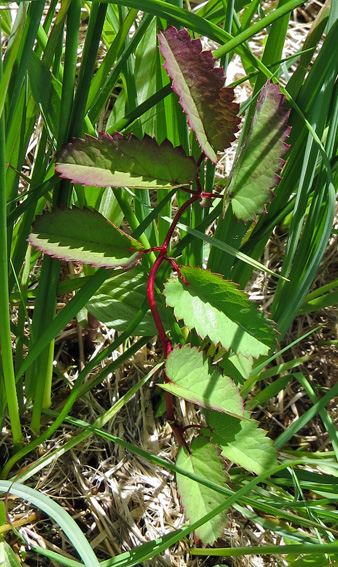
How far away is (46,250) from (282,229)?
2.26ft

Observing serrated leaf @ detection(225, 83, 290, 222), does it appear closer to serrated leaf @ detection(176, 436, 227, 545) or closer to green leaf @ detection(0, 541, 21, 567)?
serrated leaf @ detection(176, 436, 227, 545)

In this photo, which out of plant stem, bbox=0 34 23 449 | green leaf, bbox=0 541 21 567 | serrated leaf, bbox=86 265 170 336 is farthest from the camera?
serrated leaf, bbox=86 265 170 336

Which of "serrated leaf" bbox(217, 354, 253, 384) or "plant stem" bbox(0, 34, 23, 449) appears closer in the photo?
"plant stem" bbox(0, 34, 23, 449)

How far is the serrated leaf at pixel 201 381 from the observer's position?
725mm

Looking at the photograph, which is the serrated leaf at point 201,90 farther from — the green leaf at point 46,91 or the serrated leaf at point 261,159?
the green leaf at point 46,91

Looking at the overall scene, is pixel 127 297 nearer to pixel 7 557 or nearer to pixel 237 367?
pixel 237 367

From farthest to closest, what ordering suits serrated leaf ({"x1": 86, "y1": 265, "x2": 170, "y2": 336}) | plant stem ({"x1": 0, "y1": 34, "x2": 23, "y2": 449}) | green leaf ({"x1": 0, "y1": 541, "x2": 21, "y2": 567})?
serrated leaf ({"x1": 86, "y1": 265, "x2": 170, "y2": 336}) → green leaf ({"x1": 0, "y1": 541, "x2": 21, "y2": 567}) → plant stem ({"x1": 0, "y1": 34, "x2": 23, "y2": 449})

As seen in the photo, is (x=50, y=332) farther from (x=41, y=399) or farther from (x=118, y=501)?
(x=118, y=501)

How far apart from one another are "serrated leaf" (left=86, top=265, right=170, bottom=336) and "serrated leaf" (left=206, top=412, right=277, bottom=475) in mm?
182

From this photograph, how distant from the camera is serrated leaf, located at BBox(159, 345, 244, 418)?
725mm

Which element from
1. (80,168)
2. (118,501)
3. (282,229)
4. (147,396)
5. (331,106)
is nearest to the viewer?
(80,168)

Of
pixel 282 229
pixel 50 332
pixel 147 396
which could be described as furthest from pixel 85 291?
pixel 282 229

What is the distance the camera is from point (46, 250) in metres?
0.71

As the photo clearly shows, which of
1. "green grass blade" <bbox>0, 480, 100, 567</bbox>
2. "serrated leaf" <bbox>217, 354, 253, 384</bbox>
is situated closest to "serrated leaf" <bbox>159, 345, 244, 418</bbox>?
"serrated leaf" <bbox>217, 354, 253, 384</bbox>
